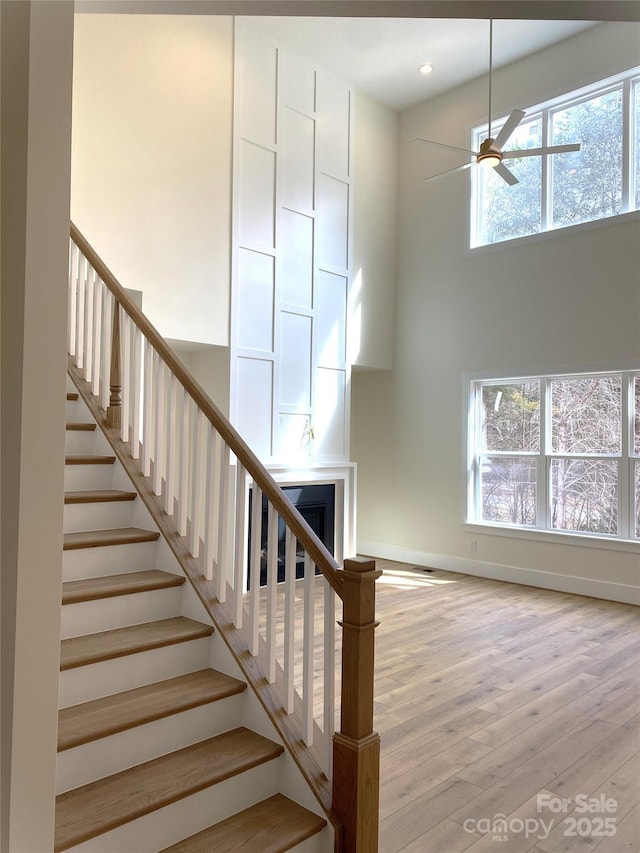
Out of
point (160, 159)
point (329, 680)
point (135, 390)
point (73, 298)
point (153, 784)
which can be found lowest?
point (153, 784)

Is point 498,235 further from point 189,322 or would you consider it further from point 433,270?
point 189,322

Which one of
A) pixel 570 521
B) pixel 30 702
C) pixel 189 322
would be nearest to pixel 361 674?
pixel 30 702

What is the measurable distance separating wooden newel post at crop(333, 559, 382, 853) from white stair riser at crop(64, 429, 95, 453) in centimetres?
210

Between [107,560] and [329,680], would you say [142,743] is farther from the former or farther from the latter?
[107,560]

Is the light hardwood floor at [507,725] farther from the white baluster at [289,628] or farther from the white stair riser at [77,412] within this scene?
the white stair riser at [77,412]

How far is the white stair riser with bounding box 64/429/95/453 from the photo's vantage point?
3564mm

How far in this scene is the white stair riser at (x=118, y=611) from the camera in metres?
2.53

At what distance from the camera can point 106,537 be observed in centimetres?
290

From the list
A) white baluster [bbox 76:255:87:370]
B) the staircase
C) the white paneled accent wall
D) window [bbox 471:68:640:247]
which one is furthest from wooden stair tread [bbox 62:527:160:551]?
window [bbox 471:68:640:247]

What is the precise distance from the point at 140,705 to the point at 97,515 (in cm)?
114

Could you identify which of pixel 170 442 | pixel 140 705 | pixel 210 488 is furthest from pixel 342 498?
pixel 140 705

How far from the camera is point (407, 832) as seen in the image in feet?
7.70

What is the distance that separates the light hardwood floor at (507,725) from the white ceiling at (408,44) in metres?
5.45

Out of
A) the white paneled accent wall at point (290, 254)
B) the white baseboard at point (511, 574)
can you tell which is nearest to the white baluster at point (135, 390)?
the white paneled accent wall at point (290, 254)
